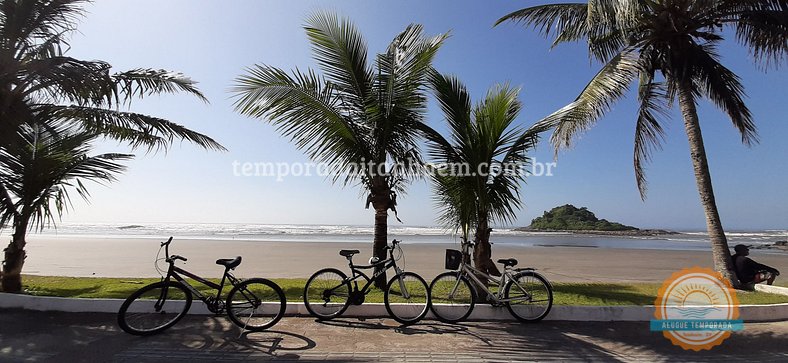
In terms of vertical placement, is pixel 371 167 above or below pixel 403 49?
below

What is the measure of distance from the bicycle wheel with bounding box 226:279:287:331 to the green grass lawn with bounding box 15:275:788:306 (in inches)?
33.9

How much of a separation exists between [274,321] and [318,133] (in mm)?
3531

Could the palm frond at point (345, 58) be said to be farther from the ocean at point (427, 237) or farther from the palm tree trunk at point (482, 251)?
the ocean at point (427, 237)

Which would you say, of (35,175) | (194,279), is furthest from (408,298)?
(35,175)

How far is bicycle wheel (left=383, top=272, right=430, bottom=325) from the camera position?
5.77 meters

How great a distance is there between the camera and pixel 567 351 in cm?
469

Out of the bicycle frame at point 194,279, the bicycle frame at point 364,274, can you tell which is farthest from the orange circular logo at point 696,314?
the bicycle frame at point 194,279

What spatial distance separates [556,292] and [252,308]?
566 cm

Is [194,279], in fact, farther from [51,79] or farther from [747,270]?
[747,270]

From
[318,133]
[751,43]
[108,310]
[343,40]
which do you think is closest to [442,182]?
[318,133]

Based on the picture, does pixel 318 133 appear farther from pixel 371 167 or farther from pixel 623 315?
pixel 623 315

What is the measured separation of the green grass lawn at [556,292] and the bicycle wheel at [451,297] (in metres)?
1.14

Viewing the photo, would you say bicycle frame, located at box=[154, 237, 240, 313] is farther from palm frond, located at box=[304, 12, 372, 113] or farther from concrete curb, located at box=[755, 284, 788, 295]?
concrete curb, located at box=[755, 284, 788, 295]

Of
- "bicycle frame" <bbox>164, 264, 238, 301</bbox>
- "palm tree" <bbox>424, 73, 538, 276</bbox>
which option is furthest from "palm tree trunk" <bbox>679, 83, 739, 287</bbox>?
"bicycle frame" <bbox>164, 264, 238, 301</bbox>
